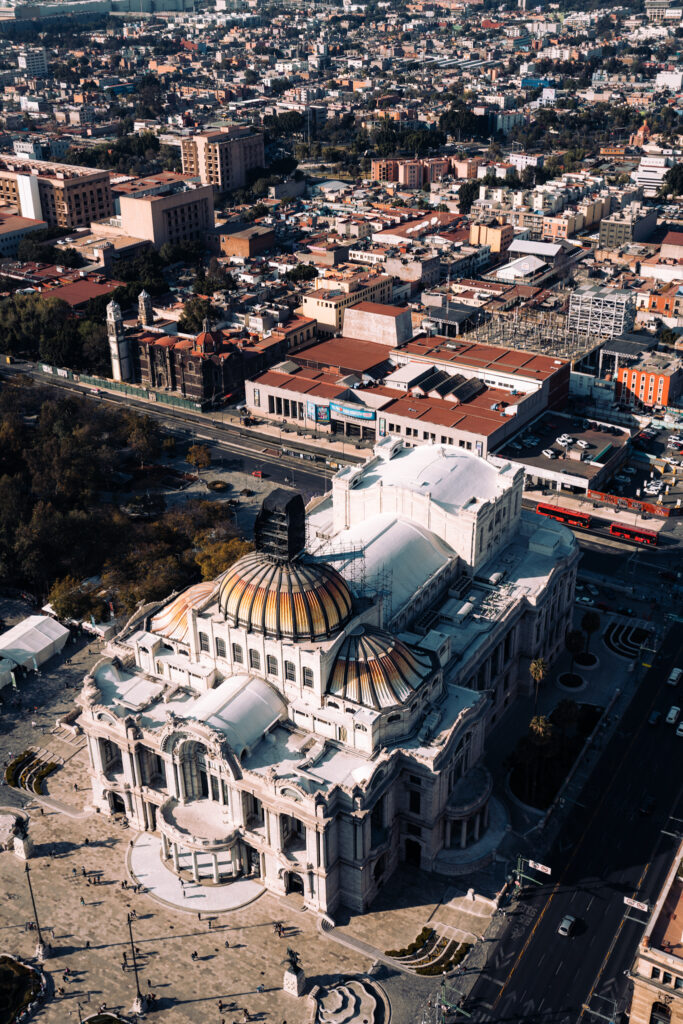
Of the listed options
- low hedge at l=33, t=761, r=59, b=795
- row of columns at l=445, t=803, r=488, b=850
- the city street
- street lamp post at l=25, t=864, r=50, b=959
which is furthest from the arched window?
low hedge at l=33, t=761, r=59, b=795

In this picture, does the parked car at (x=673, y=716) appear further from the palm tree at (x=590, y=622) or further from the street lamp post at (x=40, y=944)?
the street lamp post at (x=40, y=944)

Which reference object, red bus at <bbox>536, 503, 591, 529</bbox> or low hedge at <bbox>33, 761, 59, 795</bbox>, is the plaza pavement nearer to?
low hedge at <bbox>33, 761, 59, 795</bbox>

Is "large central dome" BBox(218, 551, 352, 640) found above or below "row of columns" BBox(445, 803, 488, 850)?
above

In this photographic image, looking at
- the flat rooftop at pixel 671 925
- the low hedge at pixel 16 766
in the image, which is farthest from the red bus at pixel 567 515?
the low hedge at pixel 16 766

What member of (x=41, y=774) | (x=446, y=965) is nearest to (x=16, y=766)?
(x=41, y=774)

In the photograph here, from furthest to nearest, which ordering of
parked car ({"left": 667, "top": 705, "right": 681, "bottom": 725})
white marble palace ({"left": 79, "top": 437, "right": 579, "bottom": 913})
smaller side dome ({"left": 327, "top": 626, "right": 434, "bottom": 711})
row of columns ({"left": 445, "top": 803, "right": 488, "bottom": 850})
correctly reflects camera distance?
parked car ({"left": 667, "top": 705, "right": 681, "bottom": 725})
row of columns ({"left": 445, "top": 803, "right": 488, "bottom": 850})
smaller side dome ({"left": 327, "top": 626, "right": 434, "bottom": 711})
white marble palace ({"left": 79, "top": 437, "right": 579, "bottom": 913})

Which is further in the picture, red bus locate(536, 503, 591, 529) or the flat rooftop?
red bus locate(536, 503, 591, 529)

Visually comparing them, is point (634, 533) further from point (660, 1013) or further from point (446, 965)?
point (660, 1013)
